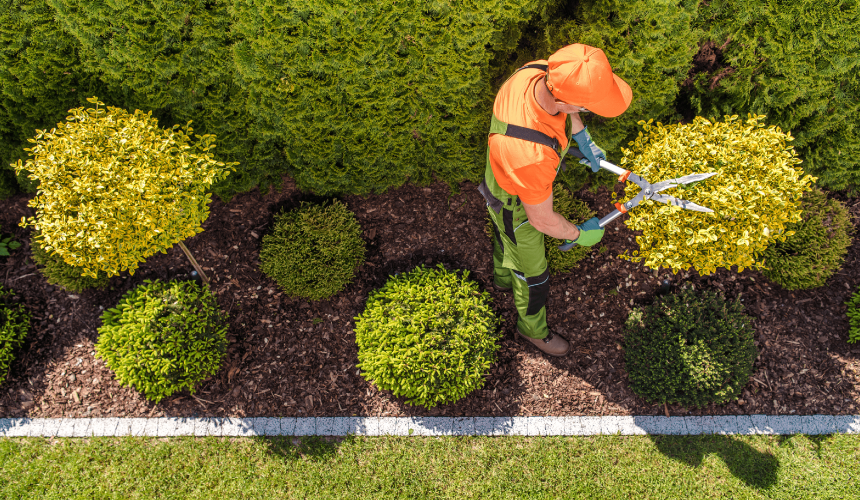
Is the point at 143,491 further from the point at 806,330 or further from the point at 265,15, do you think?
the point at 806,330

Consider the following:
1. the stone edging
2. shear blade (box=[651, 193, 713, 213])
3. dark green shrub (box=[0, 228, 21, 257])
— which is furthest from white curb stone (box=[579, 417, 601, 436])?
dark green shrub (box=[0, 228, 21, 257])

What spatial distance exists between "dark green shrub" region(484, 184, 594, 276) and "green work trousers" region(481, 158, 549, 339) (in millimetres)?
425

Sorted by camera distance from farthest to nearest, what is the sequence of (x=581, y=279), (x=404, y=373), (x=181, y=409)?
(x=581, y=279)
(x=181, y=409)
(x=404, y=373)

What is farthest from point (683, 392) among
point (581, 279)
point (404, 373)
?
point (404, 373)

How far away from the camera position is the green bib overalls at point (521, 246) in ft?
11.7

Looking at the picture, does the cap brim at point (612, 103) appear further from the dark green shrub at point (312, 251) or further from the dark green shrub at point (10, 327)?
the dark green shrub at point (10, 327)

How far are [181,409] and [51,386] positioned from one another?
63.8 inches

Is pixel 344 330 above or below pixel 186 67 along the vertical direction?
below

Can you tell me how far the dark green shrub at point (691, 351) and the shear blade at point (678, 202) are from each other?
1.56 meters

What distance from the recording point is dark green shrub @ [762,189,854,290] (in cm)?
489

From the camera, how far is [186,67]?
13.8 feet

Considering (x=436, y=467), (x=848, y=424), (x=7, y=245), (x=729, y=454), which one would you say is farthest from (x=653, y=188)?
(x=7, y=245)

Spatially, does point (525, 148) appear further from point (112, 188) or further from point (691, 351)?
point (112, 188)

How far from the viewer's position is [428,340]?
14.6ft
